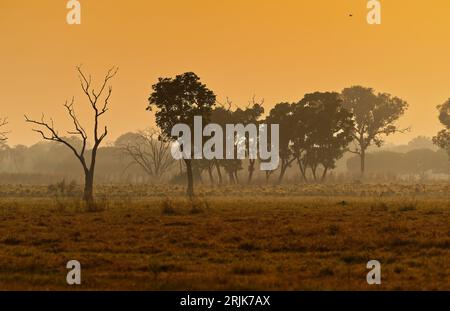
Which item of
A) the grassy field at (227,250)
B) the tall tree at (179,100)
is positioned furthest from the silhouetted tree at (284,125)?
the grassy field at (227,250)

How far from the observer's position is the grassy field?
15703 millimetres

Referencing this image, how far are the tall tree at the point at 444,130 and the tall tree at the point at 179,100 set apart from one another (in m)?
62.1

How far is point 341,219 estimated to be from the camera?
29703 millimetres

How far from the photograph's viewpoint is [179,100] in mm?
68938

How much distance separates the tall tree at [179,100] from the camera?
68.9 metres

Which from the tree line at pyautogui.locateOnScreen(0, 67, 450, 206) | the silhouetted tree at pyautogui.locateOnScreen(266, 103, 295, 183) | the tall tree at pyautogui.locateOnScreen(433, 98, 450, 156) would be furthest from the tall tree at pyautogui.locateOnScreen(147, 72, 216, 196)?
the tall tree at pyautogui.locateOnScreen(433, 98, 450, 156)

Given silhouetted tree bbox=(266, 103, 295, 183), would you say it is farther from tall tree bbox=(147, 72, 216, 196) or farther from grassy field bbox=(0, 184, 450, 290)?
grassy field bbox=(0, 184, 450, 290)

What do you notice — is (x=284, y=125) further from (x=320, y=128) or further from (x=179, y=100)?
(x=179, y=100)

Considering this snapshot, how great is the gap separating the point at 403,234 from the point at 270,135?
7354 centimetres

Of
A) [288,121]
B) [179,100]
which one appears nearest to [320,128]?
[288,121]

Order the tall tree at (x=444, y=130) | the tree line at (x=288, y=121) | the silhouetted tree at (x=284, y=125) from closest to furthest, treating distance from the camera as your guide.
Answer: the tree line at (x=288, y=121) < the silhouetted tree at (x=284, y=125) < the tall tree at (x=444, y=130)

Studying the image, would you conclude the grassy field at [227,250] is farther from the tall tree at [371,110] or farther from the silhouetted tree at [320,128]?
the tall tree at [371,110]

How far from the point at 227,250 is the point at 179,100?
162 ft
